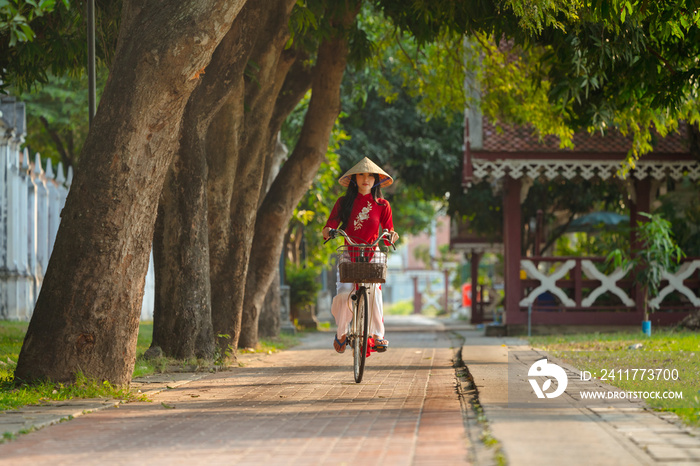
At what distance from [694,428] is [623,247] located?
14338mm

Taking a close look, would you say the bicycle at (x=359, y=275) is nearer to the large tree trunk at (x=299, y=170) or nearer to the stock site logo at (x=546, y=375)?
the stock site logo at (x=546, y=375)

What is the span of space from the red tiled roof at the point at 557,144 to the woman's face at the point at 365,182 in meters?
9.85

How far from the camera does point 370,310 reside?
8625 millimetres

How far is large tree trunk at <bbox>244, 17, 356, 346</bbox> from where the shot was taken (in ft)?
41.6

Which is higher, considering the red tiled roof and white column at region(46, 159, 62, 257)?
the red tiled roof

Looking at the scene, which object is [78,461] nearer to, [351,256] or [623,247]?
[351,256]

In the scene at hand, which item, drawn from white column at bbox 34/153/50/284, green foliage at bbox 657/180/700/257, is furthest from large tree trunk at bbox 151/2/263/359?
green foliage at bbox 657/180/700/257

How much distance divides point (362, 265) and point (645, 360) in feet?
13.3

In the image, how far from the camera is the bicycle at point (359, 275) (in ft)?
26.8

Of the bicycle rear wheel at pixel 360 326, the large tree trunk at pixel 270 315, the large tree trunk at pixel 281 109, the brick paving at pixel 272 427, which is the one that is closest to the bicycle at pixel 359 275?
the bicycle rear wheel at pixel 360 326

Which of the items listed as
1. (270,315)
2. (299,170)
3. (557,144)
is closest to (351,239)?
(299,170)

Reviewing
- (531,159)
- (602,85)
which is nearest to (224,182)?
(602,85)

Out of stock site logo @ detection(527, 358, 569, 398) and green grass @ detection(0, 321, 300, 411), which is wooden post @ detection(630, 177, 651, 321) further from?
green grass @ detection(0, 321, 300, 411)

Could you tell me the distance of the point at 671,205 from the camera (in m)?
19.6
